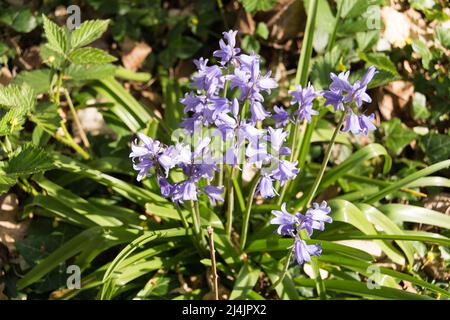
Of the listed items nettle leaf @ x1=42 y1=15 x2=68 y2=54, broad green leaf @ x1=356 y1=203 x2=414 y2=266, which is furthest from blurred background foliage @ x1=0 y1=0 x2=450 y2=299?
nettle leaf @ x1=42 y1=15 x2=68 y2=54

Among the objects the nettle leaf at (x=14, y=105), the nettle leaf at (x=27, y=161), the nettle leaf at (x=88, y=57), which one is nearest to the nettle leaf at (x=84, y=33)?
the nettle leaf at (x=88, y=57)

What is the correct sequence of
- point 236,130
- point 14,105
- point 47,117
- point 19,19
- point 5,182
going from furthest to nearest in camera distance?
1. point 19,19
2. point 47,117
3. point 14,105
4. point 5,182
5. point 236,130

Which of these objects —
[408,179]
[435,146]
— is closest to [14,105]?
[408,179]

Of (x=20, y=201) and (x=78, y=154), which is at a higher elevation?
(x=78, y=154)

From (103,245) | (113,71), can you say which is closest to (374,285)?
(103,245)

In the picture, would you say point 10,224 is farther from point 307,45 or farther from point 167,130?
point 307,45

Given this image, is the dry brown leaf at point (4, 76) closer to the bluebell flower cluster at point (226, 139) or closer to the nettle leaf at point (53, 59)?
the nettle leaf at point (53, 59)
